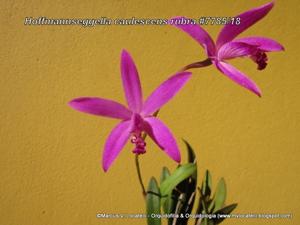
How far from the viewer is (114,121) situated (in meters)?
0.81

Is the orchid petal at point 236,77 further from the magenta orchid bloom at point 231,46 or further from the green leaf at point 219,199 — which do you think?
the green leaf at point 219,199

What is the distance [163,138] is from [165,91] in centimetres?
7

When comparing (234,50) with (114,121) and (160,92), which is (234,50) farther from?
(114,121)

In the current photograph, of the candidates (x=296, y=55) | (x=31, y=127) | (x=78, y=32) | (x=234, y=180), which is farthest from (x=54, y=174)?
(x=296, y=55)

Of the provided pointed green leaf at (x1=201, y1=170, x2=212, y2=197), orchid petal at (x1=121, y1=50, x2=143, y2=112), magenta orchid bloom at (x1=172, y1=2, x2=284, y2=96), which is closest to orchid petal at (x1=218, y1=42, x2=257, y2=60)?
magenta orchid bloom at (x1=172, y1=2, x2=284, y2=96)

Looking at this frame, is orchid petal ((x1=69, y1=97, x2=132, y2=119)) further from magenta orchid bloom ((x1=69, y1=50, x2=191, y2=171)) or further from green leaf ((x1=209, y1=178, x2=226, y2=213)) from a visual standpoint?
green leaf ((x1=209, y1=178, x2=226, y2=213))

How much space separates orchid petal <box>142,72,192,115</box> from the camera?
53 centimetres

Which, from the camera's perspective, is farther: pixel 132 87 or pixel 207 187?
pixel 207 187

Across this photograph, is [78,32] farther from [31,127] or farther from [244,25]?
[244,25]

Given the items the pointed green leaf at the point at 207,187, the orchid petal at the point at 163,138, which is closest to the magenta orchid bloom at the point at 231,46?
the orchid petal at the point at 163,138

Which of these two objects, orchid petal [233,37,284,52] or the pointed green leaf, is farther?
the pointed green leaf

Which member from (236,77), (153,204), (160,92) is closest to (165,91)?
(160,92)

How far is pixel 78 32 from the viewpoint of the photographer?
79 centimetres

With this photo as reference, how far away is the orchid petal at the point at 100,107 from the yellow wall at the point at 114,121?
10.6 inches
